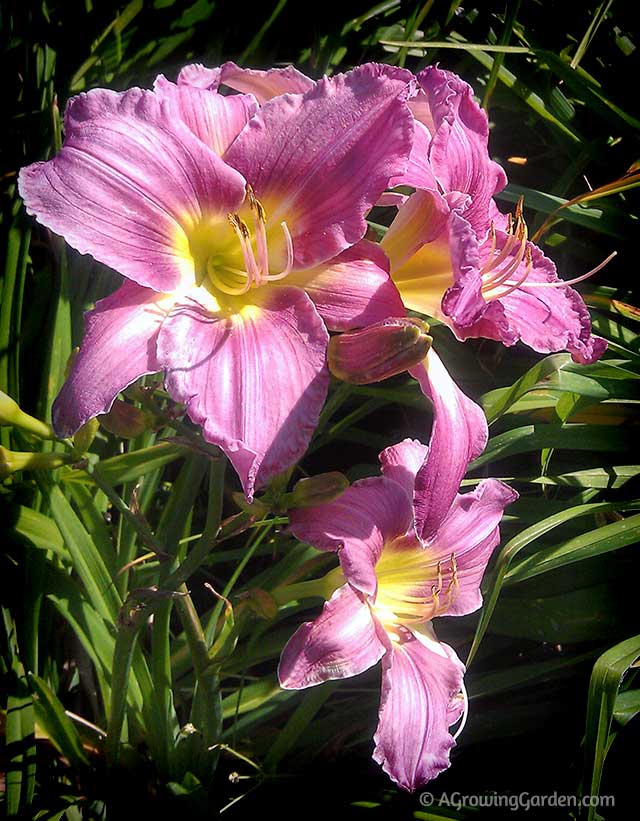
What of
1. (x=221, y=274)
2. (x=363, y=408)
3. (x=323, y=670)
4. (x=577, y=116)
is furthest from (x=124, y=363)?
(x=577, y=116)

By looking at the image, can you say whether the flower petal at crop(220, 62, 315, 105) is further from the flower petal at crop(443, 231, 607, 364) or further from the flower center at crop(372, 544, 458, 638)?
the flower center at crop(372, 544, 458, 638)

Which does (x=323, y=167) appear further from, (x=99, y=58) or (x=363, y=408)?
(x=99, y=58)

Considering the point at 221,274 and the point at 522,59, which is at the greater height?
the point at 522,59

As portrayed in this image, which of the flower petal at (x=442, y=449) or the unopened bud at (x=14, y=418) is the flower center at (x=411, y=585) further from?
the unopened bud at (x=14, y=418)

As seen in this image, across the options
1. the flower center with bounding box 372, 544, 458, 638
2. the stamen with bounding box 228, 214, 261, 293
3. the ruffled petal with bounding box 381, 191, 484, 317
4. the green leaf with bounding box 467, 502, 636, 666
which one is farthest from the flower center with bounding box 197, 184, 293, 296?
the green leaf with bounding box 467, 502, 636, 666

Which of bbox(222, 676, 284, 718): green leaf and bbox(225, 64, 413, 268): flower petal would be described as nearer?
bbox(225, 64, 413, 268): flower petal

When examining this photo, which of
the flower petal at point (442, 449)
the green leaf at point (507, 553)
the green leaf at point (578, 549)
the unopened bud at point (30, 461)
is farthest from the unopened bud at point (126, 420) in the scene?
the green leaf at point (578, 549)

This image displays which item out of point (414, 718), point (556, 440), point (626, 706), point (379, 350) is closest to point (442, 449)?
point (379, 350)

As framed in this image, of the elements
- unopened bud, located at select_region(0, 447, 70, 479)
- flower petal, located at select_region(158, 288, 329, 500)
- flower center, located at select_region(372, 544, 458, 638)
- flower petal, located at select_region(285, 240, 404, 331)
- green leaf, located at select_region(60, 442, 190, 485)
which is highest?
flower petal, located at select_region(285, 240, 404, 331)
